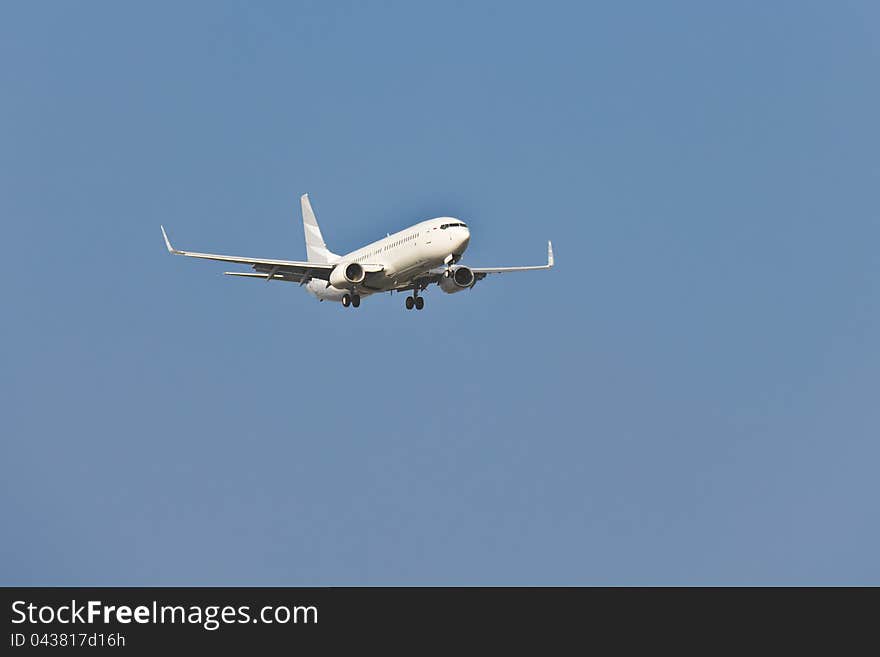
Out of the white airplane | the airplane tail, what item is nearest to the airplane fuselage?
the white airplane

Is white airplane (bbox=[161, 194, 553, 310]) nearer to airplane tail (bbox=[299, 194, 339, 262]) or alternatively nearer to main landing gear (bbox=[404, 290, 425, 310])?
main landing gear (bbox=[404, 290, 425, 310])

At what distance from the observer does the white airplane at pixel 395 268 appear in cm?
9475

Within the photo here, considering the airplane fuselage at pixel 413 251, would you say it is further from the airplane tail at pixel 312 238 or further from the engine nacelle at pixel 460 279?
the airplane tail at pixel 312 238

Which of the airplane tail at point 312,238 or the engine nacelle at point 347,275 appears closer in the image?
the engine nacelle at point 347,275

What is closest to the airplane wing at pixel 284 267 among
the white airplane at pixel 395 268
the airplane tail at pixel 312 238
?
the white airplane at pixel 395 268

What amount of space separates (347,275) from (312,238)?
98.4 ft

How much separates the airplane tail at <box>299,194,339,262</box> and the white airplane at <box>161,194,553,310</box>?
636 inches

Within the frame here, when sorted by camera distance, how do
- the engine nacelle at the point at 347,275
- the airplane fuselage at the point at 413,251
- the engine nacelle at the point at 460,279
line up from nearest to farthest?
the airplane fuselage at the point at 413,251 → the engine nacelle at the point at 347,275 → the engine nacelle at the point at 460,279

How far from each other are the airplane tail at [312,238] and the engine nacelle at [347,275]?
23.1m

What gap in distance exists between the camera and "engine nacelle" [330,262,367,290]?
9819 cm
